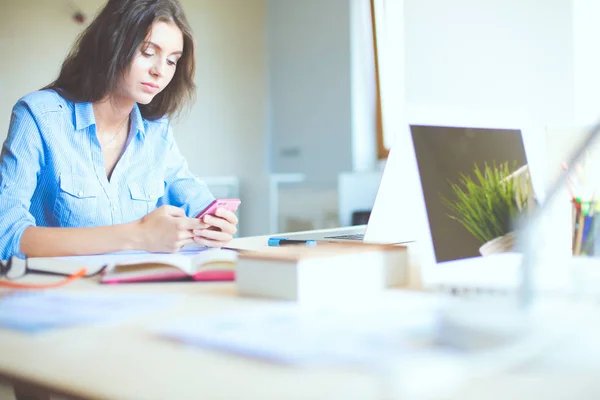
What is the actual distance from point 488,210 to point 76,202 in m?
1.03

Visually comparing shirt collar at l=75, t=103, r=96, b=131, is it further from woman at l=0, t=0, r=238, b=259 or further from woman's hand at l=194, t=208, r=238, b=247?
woman's hand at l=194, t=208, r=238, b=247

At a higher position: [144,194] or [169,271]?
[144,194]

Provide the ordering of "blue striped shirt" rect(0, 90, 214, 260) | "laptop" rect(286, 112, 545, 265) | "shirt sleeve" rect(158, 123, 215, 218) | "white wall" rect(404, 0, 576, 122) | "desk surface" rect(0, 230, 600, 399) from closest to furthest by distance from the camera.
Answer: "desk surface" rect(0, 230, 600, 399) → "laptop" rect(286, 112, 545, 265) → "blue striped shirt" rect(0, 90, 214, 260) → "shirt sleeve" rect(158, 123, 215, 218) → "white wall" rect(404, 0, 576, 122)

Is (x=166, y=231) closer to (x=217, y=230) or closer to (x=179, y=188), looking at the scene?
(x=217, y=230)

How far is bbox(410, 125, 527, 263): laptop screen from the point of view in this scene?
0.83 m

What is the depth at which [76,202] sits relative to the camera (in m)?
1.51

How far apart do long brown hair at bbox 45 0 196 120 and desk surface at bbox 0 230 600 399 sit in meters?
1.06

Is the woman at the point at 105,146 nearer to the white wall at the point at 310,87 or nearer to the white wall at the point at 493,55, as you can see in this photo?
the white wall at the point at 493,55

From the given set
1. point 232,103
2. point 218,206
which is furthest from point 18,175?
point 232,103

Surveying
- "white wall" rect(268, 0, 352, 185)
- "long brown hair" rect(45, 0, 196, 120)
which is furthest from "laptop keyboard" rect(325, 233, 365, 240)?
"white wall" rect(268, 0, 352, 185)

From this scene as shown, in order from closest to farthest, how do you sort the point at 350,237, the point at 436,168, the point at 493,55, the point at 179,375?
the point at 179,375 < the point at 436,168 < the point at 350,237 < the point at 493,55

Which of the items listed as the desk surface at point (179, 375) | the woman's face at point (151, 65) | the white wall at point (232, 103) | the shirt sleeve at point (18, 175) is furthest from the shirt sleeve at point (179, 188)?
the white wall at point (232, 103)

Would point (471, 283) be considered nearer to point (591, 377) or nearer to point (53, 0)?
point (591, 377)

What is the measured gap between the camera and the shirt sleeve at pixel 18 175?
1.21 meters
